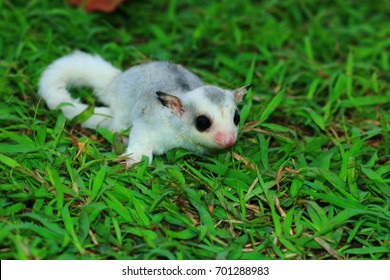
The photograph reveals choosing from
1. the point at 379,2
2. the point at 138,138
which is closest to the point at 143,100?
the point at 138,138

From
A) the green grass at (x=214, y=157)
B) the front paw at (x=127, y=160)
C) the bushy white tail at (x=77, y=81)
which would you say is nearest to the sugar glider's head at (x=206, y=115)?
the green grass at (x=214, y=157)

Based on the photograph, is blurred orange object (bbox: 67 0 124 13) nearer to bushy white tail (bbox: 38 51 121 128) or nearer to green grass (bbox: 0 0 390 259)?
green grass (bbox: 0 0 390 259)

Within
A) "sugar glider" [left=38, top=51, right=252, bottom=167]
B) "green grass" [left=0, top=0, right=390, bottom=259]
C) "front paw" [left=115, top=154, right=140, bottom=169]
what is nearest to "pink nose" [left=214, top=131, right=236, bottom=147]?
"sugar glider" [left=38, top=51, right=252, bottom=167]

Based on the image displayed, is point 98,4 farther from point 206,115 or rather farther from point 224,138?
point 224,138

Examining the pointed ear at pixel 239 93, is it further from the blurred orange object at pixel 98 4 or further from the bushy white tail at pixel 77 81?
the blurred orange object at pixel 98 4

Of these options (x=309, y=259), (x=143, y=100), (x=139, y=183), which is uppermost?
(x=143, y=100)

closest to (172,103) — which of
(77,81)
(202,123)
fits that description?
(202,123)

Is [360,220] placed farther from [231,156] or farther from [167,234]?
[167,234]
